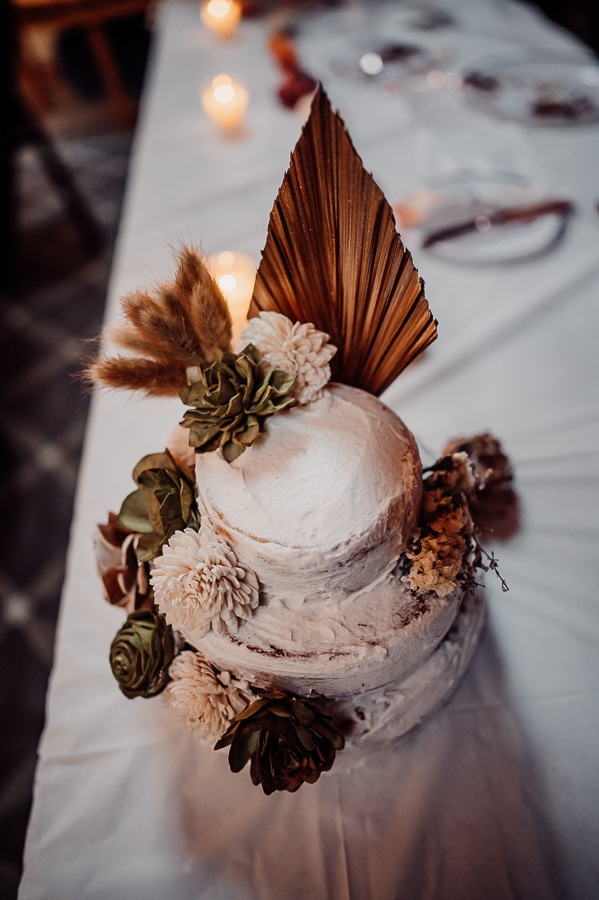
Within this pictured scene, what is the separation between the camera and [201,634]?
0.50 metres

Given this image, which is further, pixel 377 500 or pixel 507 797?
pixel 507 797

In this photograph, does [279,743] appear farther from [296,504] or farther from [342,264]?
[342,264]

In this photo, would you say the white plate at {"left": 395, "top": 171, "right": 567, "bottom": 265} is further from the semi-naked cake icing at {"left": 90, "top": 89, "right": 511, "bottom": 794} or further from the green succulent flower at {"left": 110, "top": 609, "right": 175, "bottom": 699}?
the green succulent flower at {"left": 110, "top": 609, "right": 175, "bottom": 699}

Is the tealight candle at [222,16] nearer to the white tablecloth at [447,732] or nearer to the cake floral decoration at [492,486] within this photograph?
the white tablecloth at [447,732]

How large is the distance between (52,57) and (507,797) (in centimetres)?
444

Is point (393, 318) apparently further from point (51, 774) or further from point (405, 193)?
point (405, 193)

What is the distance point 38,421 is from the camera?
2027 mm

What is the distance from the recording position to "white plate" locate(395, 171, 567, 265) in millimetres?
1053

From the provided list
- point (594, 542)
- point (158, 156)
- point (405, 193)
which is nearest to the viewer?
point (594, 542)

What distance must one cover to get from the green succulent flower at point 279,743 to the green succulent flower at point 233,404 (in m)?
0.20

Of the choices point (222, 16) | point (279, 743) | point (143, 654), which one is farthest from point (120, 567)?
point (222, 16)

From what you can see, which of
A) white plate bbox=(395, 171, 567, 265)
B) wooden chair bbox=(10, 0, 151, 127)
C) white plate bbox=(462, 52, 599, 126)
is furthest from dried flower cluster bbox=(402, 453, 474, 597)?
wooden chair bbox=(10, 0, 151, 127)

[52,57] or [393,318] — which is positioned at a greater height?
[52,57]

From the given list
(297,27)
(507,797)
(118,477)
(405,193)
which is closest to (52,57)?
(297,27)
